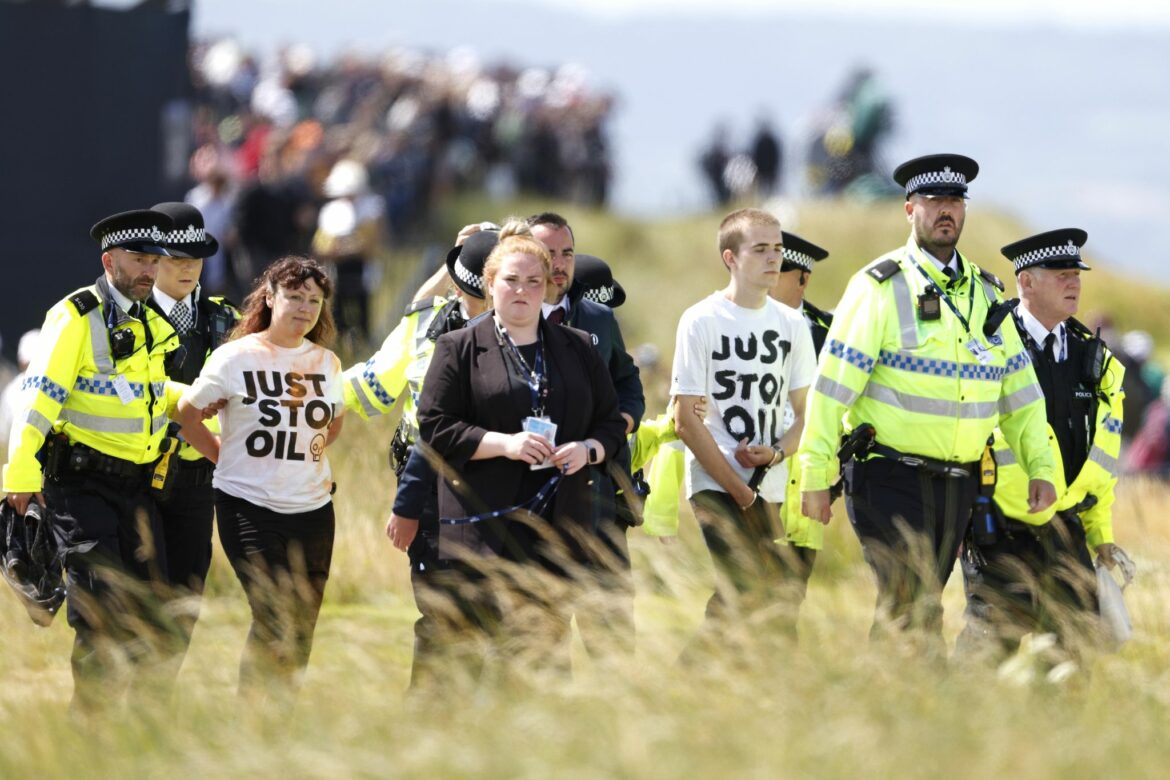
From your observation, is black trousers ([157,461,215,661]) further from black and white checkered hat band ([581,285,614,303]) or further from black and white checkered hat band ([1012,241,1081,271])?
black and white checkered hat band ([1012,241,1081,271])

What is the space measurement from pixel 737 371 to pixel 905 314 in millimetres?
901

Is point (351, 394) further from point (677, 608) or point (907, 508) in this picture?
point (907, 508)

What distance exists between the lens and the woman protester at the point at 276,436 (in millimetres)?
7508

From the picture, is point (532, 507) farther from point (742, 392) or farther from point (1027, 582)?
point (1027, 582)

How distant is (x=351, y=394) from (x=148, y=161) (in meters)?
12.8

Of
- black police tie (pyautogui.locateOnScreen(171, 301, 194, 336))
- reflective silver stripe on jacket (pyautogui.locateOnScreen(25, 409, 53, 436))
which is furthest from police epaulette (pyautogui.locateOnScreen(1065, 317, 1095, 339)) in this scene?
reflective silver stripe on jacket (pyautogui.locateOnScreen(25, 409, 53, 436))

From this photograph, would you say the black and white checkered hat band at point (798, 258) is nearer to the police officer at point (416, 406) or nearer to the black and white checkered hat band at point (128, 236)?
the police officer at point (416, 406)

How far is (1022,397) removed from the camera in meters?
7.79

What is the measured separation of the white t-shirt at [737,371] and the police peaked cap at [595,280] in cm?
39

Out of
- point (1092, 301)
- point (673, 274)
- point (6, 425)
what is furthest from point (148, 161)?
point (1092, 301)

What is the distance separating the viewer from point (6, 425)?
41.0 feet

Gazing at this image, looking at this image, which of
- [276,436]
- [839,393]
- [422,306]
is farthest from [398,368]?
[839,393]

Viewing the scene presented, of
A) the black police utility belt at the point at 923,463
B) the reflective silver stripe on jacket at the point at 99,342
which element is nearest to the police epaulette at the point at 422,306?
the reflective silver stripe on jacket at the point at 99,342

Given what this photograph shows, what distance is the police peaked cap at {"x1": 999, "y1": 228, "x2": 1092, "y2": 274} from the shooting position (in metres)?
8.12
